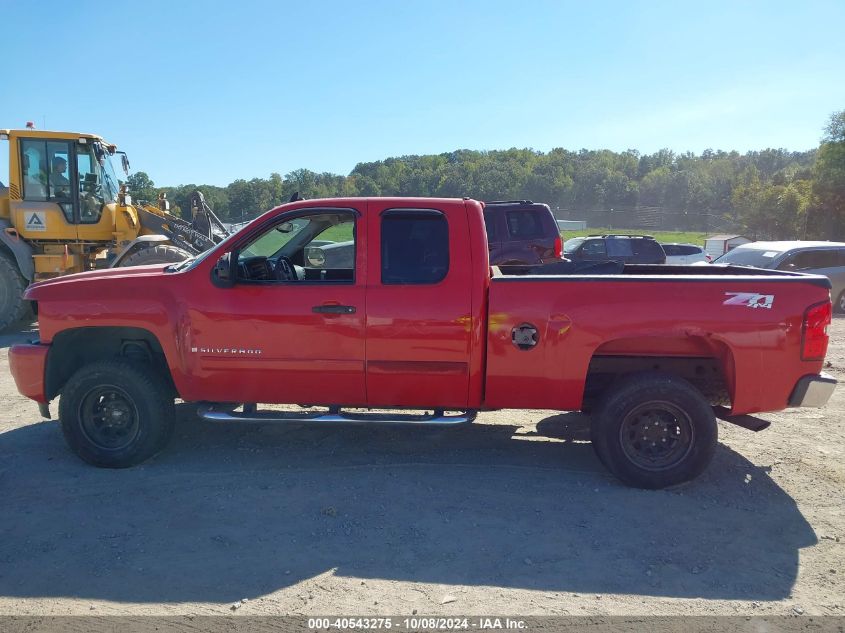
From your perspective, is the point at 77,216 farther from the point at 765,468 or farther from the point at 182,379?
the point at 765,468

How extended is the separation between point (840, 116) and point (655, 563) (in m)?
43.2

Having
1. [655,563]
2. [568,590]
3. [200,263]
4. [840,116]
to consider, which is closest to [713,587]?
[655,563]

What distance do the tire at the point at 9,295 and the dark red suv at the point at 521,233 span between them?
8.41 meters

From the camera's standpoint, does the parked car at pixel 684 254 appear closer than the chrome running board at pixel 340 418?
No

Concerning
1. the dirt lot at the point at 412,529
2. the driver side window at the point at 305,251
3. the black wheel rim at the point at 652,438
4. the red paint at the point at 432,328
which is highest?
the driver side window at the point at 305,251

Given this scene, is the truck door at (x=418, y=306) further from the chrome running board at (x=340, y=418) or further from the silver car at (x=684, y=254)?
the silver car at (x=684, y=254)

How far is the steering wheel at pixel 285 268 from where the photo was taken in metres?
5.62

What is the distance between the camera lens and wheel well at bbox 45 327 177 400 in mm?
5281

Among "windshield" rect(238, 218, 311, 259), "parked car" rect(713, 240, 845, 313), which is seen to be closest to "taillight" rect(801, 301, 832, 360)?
"windshield" rect(238, 218, 311, 259)

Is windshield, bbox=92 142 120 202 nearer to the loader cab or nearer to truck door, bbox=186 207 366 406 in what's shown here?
the loader cab

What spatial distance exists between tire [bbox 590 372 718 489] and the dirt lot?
0.56 ft

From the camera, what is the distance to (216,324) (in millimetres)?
4992

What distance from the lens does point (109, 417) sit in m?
5.24

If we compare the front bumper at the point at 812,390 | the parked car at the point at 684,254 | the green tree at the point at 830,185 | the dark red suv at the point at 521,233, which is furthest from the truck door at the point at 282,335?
the green tree at the point at 830,185
